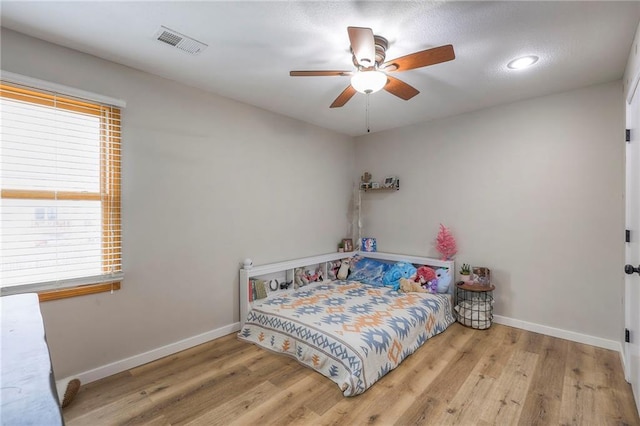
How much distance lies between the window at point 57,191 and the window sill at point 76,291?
37 mm

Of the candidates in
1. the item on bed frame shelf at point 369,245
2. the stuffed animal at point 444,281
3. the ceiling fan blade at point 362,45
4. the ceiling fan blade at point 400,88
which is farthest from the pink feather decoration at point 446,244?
the ceiling fan blade at point 362,45

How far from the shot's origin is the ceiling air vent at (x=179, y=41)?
1962mm

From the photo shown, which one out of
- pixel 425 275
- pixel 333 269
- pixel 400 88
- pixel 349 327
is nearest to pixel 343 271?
pixel 333 269

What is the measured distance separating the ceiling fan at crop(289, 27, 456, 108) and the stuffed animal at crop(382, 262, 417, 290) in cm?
227

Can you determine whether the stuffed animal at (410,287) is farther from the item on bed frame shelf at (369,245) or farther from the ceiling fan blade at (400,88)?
the ceiling fan blade at (400,88)

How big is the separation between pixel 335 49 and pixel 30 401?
91.9 inches

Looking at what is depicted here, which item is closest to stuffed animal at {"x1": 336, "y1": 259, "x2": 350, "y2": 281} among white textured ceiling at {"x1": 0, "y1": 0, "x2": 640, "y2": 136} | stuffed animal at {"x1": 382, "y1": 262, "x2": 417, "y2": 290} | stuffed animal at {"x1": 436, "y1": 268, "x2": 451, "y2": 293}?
stuffed animal at {"x1": 382, "y1": 262, "x2": 417, "y2": 290}

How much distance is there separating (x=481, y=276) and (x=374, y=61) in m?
2.66

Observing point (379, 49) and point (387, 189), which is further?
point (387, 189)

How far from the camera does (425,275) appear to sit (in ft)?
11.8

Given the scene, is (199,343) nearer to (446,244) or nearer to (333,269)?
(333,269)

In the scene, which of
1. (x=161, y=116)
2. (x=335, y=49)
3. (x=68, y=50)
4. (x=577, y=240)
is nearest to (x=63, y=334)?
(x=161, y=116)

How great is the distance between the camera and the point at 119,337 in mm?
2385

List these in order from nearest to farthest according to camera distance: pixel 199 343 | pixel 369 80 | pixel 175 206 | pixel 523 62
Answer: pixel 369 80
pixel 523 62
pixel 175 206
pixel 199 343
